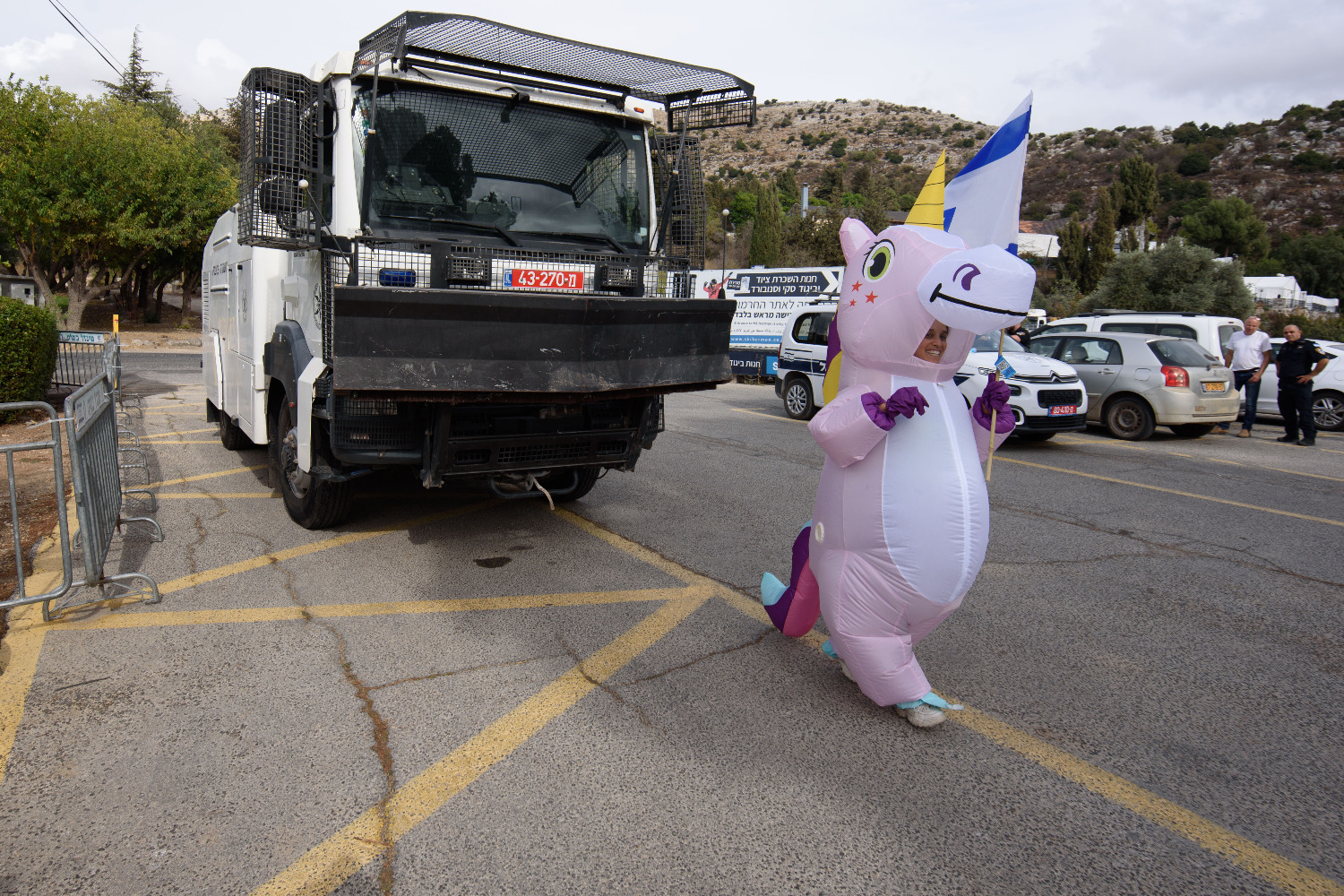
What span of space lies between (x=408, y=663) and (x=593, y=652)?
0.87 metres

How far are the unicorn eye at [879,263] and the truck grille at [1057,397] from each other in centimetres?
791

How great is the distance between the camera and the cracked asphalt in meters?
2.52

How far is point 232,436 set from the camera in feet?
29.2

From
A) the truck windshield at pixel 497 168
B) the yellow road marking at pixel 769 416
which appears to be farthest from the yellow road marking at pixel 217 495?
the yellow road marking at pixel 769 416

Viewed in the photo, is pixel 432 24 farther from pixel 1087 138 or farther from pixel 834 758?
pixel 1087 138

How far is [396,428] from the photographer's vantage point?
4.71 metres

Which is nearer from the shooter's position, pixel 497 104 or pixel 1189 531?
pixel 497 104

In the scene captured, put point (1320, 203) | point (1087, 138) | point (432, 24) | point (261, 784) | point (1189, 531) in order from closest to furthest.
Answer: point (261, 784)
point (432, 24)
point (1189, 531)
point (1320, 203)
point (1087, 138)

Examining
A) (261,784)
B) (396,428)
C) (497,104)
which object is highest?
(497,104)

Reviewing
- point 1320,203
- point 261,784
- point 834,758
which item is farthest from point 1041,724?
point 1320,203

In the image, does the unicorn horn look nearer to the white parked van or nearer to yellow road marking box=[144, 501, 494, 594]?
yellow road marking box=[144, 501, 494, 594]

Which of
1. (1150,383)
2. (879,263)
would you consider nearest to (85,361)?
(879,263)

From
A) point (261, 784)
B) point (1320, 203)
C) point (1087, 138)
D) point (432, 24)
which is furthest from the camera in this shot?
point (1087, 138)

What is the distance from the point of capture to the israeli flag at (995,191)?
3109mm
